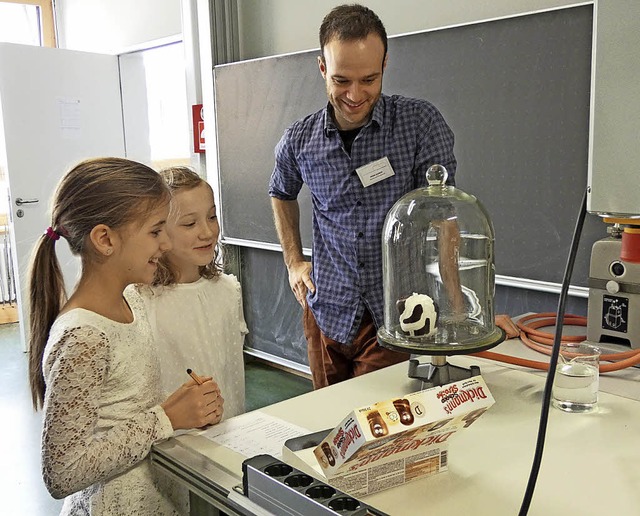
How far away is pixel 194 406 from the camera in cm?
112

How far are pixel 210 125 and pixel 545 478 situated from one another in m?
3.32

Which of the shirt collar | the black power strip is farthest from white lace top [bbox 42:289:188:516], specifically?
the shirt collar

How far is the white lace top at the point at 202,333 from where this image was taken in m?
1.55

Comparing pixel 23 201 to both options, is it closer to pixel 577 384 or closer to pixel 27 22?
pixel 27 22

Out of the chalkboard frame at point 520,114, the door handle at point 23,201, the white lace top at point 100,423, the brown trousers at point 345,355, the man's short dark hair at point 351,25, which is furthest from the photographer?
the door handle at point 23,201

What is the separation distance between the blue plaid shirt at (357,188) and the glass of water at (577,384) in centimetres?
70

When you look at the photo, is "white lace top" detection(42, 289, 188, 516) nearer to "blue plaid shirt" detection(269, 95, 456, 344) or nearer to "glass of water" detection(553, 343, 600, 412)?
"glass of water" detection(553, 343, 600, 412)

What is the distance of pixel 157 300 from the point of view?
1.56 metres

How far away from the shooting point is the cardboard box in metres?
0.81

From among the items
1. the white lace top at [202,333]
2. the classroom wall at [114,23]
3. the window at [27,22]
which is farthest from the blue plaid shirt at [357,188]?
the window at [27,22]

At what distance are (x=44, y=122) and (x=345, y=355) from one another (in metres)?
3.50

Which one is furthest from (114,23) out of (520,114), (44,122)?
(520,114)

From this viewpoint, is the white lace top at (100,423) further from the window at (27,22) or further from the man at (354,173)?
the window at (27,22)

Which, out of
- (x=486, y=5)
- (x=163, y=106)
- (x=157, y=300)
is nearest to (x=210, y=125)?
(x=163, y=106)
